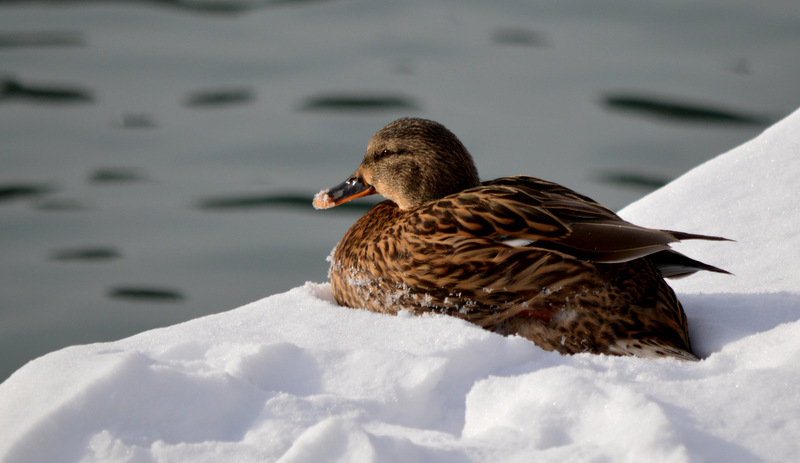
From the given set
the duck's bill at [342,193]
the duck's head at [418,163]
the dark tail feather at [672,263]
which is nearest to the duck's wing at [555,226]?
the dark tail feather at [672,263]

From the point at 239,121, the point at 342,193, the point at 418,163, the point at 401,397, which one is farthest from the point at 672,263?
the point at 239,121

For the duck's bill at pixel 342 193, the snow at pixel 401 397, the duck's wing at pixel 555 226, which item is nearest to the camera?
the snow at pixel 401 397

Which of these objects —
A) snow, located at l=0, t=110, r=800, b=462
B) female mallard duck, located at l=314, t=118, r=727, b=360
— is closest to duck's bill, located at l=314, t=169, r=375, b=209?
female mallard duck, located at l=314, t=118, r=727, b=360

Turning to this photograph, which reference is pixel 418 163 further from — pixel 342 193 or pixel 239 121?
pixel 239 121

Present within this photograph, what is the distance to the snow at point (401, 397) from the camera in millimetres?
2307

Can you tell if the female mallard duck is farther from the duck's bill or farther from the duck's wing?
the duck's bill

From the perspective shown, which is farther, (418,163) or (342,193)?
(342,193)

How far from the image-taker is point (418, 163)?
374cm

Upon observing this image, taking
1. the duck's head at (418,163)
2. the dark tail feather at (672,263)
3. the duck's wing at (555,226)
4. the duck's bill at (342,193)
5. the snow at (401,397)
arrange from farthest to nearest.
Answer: the duck's bill at (342,193) < the duck's head at (418,163) < the dark tail feather at (672,263) < the duck's wing at (555,226) < the snow at (401,397)

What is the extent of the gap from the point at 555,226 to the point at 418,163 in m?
0.72

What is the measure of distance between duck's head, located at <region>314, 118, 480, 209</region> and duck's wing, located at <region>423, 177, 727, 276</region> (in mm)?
275

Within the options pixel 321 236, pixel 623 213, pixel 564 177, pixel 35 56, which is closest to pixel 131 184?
pixel 321 236

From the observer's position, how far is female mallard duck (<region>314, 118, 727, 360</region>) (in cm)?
318

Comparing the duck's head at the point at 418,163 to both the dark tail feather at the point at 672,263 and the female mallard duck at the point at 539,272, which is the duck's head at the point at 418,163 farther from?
the dark tail feather at the point at 672,263
